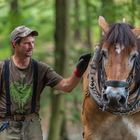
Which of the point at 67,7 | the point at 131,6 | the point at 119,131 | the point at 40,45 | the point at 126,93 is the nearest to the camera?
the point at 126,93

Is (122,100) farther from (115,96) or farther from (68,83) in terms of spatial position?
(68,83)

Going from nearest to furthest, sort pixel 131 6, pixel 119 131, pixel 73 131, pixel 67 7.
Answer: pixel 119 131 → pixel 131 6 → pixel 67 7 → pixel 73 131

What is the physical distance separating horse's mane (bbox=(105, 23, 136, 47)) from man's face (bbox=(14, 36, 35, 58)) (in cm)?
97

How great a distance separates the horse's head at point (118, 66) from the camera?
5.93m

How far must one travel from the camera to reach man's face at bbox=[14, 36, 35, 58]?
6.81m

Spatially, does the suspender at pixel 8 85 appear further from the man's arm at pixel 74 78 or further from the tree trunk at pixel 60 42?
the tree trunk at pixel 60 42

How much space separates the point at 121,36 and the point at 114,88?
0.63 metres

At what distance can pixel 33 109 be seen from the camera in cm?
699

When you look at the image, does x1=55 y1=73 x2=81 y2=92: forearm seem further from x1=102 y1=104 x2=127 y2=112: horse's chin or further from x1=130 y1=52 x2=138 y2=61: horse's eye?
x1=130 y1=52 x2=138 y2=61: horse's eye

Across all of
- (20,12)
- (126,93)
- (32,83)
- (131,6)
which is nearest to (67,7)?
(20,12)

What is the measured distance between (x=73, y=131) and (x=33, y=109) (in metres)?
15.3

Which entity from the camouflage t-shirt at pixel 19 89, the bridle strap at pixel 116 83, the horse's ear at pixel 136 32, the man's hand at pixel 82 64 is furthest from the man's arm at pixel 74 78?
the bridle strap at pixel 116 83

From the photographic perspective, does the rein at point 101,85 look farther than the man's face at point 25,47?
No

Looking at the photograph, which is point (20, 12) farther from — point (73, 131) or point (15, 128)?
point (73, 131)
